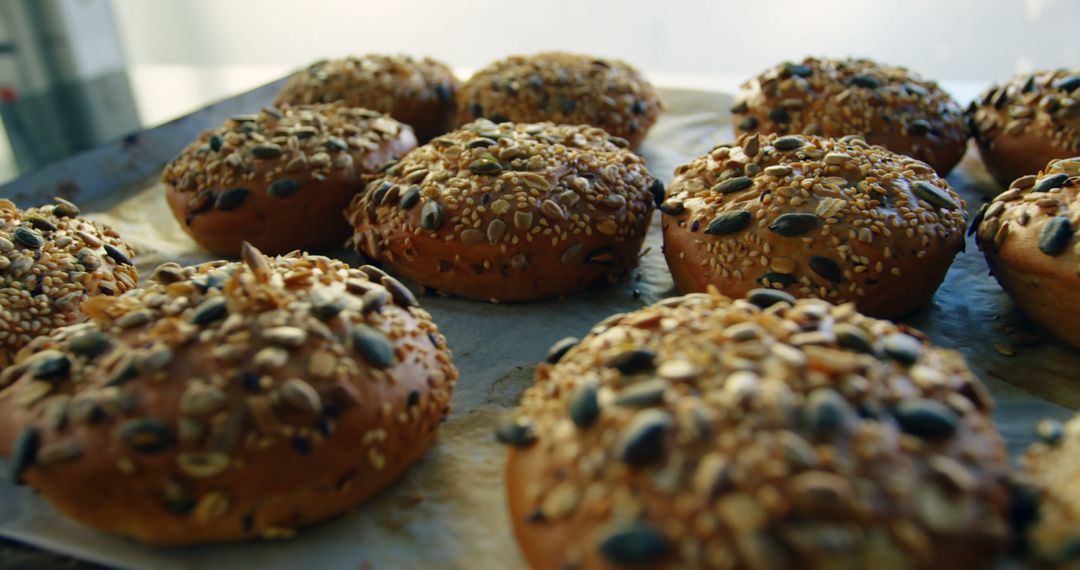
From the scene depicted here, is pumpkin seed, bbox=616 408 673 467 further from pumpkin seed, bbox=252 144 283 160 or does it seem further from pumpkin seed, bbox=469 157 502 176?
pumpkin seed, bbox=252 144 283 160

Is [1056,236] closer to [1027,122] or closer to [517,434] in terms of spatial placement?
[1027,122]

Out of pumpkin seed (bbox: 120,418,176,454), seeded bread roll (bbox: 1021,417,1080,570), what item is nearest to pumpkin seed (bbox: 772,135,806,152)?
seeded bread roll (bbox: 1021,417,1080,570)

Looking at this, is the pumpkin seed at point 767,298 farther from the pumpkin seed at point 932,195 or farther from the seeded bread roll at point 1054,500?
the pumpkin seed at point 932,195

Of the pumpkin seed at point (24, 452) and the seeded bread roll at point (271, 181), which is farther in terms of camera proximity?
the seeded bread roll at point (271, 181)

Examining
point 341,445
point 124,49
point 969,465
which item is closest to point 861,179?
point 969,465

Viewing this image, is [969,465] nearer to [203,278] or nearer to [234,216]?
[203,278]

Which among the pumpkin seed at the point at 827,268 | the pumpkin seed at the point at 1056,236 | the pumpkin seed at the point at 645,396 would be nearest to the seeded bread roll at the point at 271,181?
the pumpkin seed at the point at 827,268
